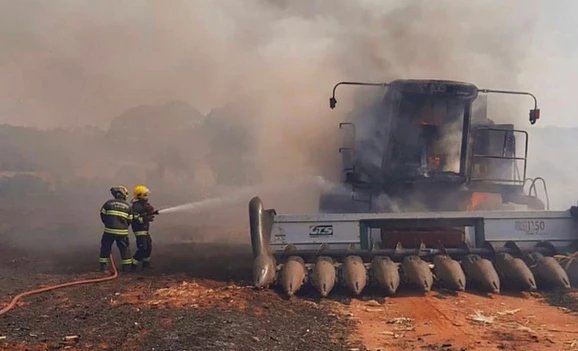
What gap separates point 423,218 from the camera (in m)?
9.90

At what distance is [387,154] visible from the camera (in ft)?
35.2

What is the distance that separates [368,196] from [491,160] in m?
2.37

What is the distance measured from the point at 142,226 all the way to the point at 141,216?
0.17 m

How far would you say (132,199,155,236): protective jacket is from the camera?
11203mm

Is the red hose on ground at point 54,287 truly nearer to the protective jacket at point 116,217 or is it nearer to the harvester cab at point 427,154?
the protective jacket at point 116,217

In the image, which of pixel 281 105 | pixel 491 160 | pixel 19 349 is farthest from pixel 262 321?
pixel 281 105

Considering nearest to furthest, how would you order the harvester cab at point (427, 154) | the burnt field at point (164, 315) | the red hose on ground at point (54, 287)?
1. the burnt field at point (164, 315)
2. the red hose on ground at point (54, 287)
3. the harvester cab at point (427, 154)

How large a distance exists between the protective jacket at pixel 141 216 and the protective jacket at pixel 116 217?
208 millimetres

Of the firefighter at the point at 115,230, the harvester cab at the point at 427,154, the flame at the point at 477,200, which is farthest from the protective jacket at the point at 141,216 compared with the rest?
the flame at the point at 477,200

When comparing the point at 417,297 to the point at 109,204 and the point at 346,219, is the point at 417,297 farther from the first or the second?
the point at 109,204

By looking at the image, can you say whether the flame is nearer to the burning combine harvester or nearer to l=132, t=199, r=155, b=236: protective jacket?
the burning combine harvester

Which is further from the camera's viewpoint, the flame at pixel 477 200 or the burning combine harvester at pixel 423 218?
the flame at pixel 477 200

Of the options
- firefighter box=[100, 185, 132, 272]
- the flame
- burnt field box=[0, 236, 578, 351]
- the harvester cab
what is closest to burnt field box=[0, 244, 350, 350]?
burnt field box=[0, 236, 578, 351]

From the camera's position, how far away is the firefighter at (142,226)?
439 inches
